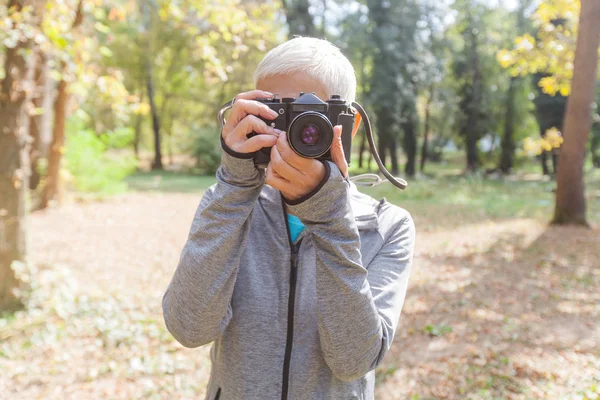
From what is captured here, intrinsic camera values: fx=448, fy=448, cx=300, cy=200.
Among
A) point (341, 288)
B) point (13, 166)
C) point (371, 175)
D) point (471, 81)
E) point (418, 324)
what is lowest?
point (418, 324)

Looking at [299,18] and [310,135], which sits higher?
[299,18]

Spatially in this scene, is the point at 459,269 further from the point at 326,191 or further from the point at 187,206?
the point at 187,206

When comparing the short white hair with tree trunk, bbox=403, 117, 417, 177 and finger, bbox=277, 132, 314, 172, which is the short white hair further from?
tree trunk, bbox=403, 117, 417, 177

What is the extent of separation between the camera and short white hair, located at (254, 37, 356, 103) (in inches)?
50.8

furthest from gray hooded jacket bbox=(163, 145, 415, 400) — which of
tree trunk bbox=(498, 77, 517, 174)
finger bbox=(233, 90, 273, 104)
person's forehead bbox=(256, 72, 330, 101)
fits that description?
tree trunk bbox=(498, 77, 517, 174)

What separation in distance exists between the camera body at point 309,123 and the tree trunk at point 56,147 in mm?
9971

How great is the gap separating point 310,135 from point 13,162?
165 inches

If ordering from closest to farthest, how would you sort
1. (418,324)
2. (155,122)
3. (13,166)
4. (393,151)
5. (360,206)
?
(360,206) < (13,166) < (418,324) < (393,151) < (155,122)

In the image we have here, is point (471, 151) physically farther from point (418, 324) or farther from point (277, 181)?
point (277, 181)

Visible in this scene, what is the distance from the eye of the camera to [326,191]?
1.06 meters

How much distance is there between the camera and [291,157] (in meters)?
1.08

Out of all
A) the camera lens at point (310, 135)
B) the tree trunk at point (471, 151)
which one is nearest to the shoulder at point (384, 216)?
the camera lens at point (310, 135)

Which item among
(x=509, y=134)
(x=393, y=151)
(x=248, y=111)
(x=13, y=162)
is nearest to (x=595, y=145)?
(x=509, y=134)

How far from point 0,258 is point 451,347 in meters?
4.37
